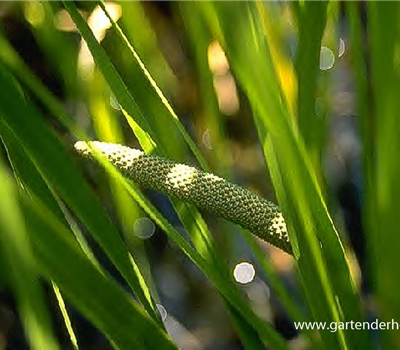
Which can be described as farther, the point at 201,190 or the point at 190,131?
the point at 190,131

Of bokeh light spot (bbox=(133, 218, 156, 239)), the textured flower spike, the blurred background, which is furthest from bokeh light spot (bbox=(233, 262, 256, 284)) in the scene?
the textured flower spike

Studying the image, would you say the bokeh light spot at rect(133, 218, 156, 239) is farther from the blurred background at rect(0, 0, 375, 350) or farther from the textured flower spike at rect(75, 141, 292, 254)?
the textured flower spike at rect(75, 141, 292, 254)

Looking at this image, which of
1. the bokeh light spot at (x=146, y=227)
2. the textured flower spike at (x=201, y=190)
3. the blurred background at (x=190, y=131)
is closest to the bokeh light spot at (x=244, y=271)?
the blurred background at (x=190, y=131)

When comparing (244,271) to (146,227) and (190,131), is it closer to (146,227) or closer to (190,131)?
(146,227)

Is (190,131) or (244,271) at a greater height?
(190,131)

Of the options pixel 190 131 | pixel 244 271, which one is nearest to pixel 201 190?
pixel 244 271

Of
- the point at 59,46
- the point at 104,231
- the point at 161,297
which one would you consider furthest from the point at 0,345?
the point at 104,231

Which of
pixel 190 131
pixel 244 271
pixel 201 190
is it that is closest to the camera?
pixel 201 190
